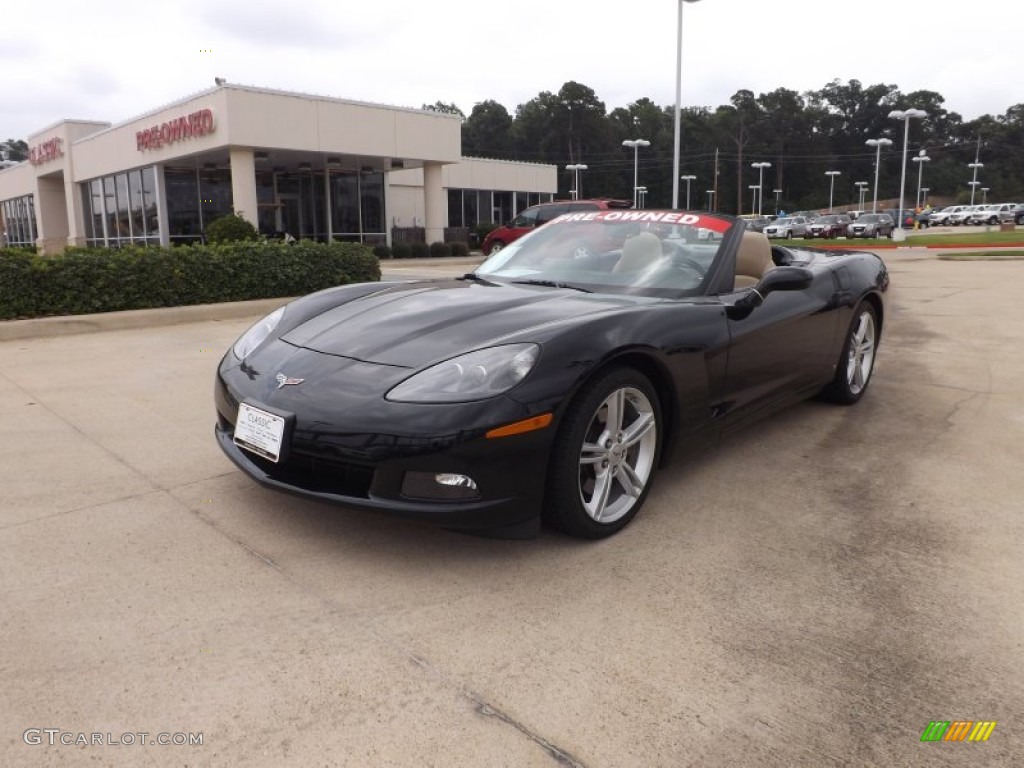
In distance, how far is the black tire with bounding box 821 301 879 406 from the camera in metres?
5.11

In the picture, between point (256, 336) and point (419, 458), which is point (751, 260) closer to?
point (419, 458)

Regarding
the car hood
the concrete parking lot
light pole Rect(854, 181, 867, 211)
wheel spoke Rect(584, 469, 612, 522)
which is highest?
light pole Rect(854, 181, 867, 211)

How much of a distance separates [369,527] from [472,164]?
3355 cm

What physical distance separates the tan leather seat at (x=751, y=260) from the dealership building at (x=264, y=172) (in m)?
19.2

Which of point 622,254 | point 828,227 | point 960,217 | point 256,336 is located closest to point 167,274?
point 256,336

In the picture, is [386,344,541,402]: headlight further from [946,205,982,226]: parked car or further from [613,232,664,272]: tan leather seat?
[946,205,982,226]: parked car

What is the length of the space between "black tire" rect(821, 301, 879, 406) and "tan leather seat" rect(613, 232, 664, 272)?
172 cm

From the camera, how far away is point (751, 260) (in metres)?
4.27

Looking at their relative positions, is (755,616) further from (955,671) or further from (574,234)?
(574,234)

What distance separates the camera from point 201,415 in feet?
15.9

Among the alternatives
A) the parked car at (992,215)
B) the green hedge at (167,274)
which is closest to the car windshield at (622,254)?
the green hedge at (167,274)

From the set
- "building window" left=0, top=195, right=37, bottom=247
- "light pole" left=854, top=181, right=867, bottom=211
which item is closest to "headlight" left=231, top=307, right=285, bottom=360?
"building window" left=0, top=195, right=37, bottom=247

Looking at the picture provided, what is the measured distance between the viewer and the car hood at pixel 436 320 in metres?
3.00

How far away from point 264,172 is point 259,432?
27.5m
